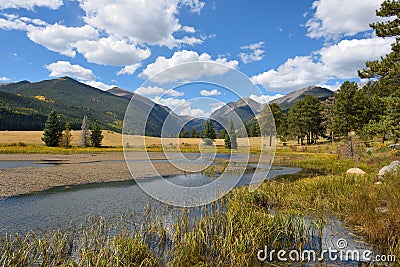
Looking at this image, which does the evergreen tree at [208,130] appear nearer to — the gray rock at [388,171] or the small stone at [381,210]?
the small stone at [381,210]

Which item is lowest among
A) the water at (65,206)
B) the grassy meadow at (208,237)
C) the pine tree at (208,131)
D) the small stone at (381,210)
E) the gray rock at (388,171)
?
the water at (65,206)

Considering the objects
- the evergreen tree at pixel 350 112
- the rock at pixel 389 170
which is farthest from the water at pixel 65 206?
the evergreen tree at pixel 350 112

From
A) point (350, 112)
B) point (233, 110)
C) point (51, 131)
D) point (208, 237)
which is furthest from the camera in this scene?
point (51, 131)

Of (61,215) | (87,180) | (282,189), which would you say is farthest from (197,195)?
(87,180)

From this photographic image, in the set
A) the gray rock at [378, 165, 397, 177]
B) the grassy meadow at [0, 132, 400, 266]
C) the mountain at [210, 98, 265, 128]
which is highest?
the mountain at [210, 98, 265, 128]

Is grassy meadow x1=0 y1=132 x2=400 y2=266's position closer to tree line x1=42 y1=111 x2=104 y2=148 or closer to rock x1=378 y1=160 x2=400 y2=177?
rock x1=378 y1=160 x2=400 y2=177

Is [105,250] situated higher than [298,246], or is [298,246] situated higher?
[105,250]

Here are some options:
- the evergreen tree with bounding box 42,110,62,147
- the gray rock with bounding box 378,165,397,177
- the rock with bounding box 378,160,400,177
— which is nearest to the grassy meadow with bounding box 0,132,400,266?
the gray rock with bounding box 378,165,397,177

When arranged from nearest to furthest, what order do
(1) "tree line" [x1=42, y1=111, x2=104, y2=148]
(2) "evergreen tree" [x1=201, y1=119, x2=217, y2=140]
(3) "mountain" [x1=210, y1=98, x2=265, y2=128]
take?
(3) "mountain" [x1=210, y1=98, x2=265, y2=128] < (2) "evergreen tree" [x1=201, y1=119, x2=217, y2=140] < (1) "tree line" [x1=42, y1=111, x2=104, y2=148]

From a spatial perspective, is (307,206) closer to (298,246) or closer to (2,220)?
(298,246)

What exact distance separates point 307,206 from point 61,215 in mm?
11521

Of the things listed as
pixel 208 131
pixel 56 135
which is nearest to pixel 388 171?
pixel 208 131

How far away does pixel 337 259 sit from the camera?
7.70 m

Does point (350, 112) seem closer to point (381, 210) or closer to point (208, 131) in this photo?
point (208, 131)
